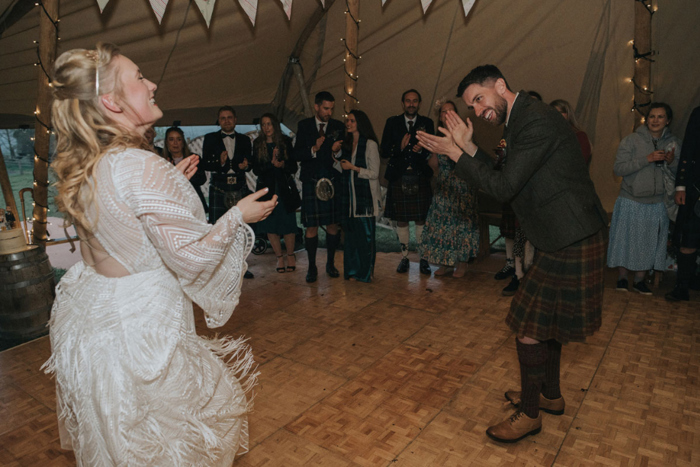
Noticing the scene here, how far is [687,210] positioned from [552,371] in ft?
7.02

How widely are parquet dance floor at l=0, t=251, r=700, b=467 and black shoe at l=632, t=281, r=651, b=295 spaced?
0.08 metres

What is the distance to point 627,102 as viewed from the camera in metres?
4.07

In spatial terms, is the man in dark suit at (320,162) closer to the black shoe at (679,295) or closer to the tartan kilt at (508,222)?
the tartan kilt at (508,222)

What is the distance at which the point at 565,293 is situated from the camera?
1.81m

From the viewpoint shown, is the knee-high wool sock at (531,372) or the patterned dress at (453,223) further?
the patterned dress at (453,223)

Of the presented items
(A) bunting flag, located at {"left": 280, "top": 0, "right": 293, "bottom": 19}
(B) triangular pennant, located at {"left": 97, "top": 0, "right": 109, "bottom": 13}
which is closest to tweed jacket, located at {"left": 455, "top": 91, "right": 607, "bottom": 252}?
(B) triangular pennant, located at {"left": 97, "top": 0, "right": 109, "bottom": 13}

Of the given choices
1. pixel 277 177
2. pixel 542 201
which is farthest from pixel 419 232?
pixel 542 201

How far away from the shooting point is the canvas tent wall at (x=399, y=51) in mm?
3795

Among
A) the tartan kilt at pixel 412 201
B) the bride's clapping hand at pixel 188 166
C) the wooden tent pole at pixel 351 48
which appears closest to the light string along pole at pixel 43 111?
the bride's clapping hand at pixel 188 166

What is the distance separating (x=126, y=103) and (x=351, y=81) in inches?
142

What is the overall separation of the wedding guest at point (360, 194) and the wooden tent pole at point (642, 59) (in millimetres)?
2156

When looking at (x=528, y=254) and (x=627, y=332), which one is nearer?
(x=528, y=254)

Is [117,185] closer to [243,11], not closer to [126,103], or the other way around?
[126,103]

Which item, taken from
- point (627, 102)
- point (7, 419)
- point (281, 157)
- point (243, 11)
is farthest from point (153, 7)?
point (627, 102)
